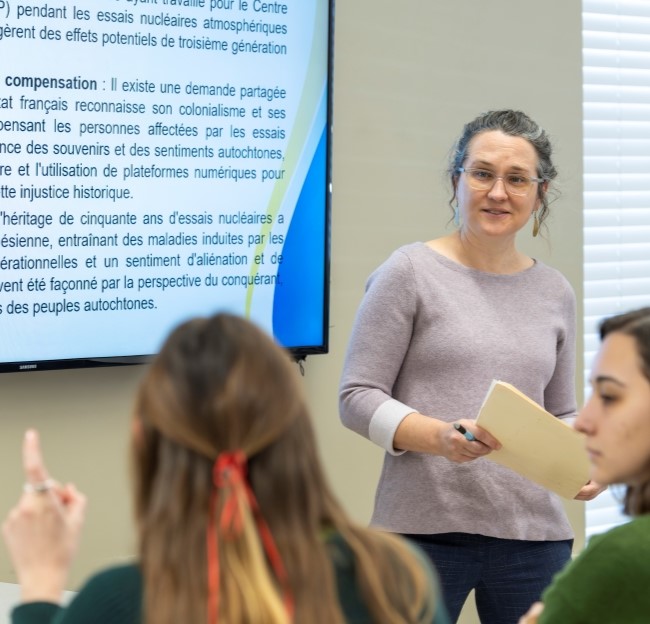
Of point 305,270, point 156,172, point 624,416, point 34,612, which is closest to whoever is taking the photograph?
point 34,612

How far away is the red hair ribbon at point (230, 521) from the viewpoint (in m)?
1.14

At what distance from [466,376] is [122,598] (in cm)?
131

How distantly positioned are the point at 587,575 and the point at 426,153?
2096 millimetres

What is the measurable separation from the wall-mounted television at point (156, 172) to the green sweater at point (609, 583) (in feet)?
5.10

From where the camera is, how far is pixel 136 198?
279 centimetres

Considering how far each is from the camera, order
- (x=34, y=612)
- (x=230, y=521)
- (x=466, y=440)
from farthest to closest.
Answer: (x=466, y=440) → (x=34, y=612) → (x=230, y=521)

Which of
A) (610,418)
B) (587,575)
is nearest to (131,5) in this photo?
(610,418)

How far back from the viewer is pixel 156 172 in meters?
2.82

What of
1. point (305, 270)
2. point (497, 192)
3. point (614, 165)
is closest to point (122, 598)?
point (497, 192)

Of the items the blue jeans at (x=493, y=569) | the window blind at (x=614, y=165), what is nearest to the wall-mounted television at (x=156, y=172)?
the blue jeans at (x=493, y=569)

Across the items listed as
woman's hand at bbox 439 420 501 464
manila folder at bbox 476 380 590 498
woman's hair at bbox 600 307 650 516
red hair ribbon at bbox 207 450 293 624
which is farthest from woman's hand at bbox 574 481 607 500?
red hair ribbon at bbox 207 450 293 624

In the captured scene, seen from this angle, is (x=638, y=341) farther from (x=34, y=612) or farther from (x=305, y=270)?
(x=305, y=270)

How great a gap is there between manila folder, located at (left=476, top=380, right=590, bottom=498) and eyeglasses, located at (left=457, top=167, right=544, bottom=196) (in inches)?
19.5

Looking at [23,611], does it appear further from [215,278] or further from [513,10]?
[513,10]
